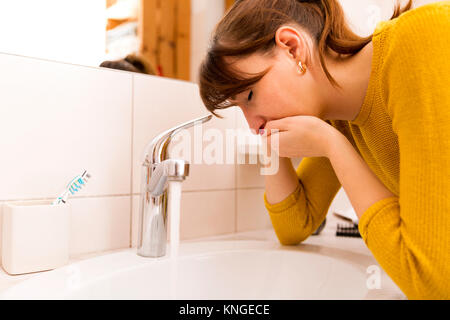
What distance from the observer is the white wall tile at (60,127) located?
0.67m

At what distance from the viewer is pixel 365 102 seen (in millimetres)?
661

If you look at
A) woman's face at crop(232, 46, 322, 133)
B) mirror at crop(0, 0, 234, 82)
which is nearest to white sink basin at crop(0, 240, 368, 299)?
woman's face at crop(232, 46, 322, 133)

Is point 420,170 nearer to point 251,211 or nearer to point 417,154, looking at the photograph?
point 417,154

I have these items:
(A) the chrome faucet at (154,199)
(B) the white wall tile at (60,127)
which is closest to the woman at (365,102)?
(A) the chrome faucet at (154,199)

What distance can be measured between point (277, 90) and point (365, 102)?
0.17m

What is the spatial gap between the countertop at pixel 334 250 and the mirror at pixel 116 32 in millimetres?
398

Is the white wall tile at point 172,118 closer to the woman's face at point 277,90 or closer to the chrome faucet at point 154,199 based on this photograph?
the chrome faucet at point 154,199

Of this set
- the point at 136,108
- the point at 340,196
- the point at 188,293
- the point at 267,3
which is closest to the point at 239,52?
the point at 267,3

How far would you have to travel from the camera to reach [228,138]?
3.20 feet

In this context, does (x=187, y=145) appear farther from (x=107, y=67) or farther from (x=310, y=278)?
(x=310, y=278)

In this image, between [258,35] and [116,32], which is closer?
[258,35]

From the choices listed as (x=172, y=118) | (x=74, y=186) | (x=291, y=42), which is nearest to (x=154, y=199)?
(x=74, y=186)

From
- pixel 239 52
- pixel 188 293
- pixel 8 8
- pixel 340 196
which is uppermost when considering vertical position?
pixel 8 8
